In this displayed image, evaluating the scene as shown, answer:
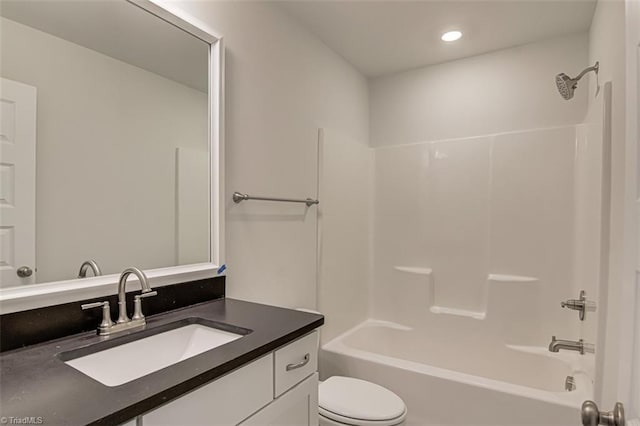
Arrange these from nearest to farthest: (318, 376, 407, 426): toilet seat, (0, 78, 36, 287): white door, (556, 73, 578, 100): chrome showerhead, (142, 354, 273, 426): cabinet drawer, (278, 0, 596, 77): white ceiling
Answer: (142, 354, 273, 426): cabinet drawer
(0, 78, 36, 287): white door
(318, 376, 407, 426): toilet seat
(556, 73, 578, 100): chrome showerhead
(278, 0, 596, 77): white ceiling

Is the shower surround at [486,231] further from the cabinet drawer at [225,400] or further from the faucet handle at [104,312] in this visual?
the faucet handle at [104,312]

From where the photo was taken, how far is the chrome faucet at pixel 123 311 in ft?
3.47

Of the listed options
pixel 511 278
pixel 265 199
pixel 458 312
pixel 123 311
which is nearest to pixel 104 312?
pixel 123 311

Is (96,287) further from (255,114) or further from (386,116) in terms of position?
(386,116)

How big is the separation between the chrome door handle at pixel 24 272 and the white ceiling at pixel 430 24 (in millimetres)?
1739

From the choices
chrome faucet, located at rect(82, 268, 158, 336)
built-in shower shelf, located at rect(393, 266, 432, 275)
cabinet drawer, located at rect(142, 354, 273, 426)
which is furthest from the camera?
built-in shower shelf, located at rect(393, 266, 432, 275)

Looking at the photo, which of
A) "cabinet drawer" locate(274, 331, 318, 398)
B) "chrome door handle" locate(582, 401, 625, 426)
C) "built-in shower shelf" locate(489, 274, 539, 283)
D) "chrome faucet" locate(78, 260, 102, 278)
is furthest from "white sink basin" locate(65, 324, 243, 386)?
"built-in shower shelf" locate(489, 274, 539, 283)

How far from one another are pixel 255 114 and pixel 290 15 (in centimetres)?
71

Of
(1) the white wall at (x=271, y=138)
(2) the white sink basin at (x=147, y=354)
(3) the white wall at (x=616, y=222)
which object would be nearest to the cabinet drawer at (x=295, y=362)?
(2) the white sink basin at (x=147, y=354)

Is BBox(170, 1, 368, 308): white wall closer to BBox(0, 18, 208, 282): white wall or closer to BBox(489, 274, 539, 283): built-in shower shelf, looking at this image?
BBox(0, 18, 208, 282): white wall

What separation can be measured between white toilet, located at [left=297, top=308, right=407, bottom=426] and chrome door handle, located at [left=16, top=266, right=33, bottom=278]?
131cm

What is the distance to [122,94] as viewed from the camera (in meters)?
1.24

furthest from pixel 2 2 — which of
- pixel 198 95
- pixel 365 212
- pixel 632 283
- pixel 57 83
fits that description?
pixel 365 212

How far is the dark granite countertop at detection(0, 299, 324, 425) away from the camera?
0.65m
